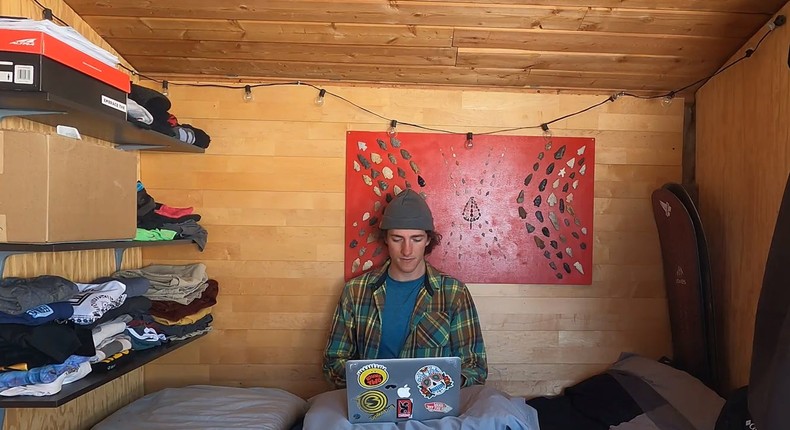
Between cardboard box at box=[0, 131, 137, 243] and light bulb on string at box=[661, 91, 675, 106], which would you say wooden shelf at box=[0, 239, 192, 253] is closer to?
cardboard box at box=[0, 131, 137, 243]

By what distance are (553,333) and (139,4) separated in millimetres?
2141

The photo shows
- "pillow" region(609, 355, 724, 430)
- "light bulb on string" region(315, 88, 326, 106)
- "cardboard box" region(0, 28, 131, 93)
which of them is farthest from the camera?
"light bulb on string" region(315, 88, 326, 106)

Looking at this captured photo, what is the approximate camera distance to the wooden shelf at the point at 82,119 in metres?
1.41

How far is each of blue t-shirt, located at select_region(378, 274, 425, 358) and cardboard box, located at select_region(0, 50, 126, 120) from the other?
133 centimetres

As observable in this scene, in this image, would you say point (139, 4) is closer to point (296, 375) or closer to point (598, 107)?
point (296, 375)

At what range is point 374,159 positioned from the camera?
99.6 inches

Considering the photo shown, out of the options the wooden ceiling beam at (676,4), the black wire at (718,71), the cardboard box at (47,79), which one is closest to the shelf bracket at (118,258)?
the cardboard box at (47,79)

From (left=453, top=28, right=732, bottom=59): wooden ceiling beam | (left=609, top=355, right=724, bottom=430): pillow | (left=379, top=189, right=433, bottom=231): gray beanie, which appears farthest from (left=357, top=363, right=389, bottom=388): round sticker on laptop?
(left=453, top=28, right=732, bottom=59): wooden ceiling beam

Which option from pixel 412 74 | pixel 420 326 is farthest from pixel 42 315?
pixel 412 74

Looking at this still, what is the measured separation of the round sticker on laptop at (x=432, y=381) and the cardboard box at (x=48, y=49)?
1235 millimetres

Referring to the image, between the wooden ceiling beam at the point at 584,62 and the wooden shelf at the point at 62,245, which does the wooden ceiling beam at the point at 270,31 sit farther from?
the wooden shelf at the point at 62,245

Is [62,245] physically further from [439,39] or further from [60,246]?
[439,39]

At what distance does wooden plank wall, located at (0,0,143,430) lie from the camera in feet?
5.61

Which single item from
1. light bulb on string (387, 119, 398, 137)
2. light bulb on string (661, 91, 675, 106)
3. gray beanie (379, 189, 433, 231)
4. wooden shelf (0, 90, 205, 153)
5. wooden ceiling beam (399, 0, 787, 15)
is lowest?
gray beanie (379, 189, 433, 231)
